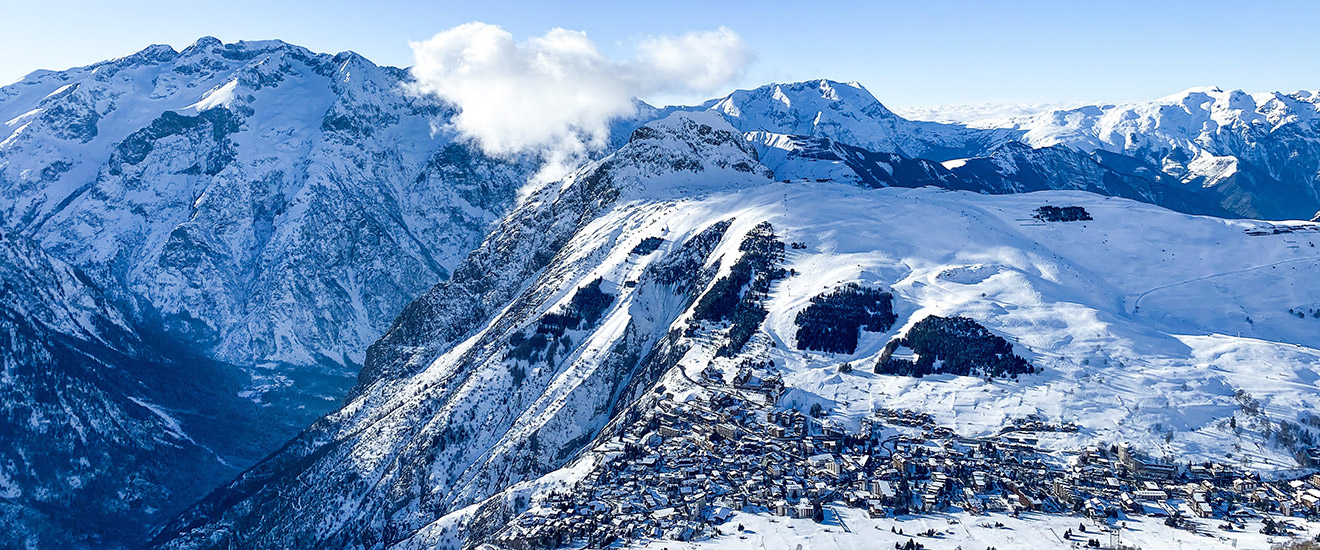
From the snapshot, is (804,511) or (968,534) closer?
(968,534)

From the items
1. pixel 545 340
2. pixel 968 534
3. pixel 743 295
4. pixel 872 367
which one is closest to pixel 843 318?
→ pixel 872 367

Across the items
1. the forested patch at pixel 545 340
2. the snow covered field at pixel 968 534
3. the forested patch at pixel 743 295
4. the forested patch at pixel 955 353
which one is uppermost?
the forested patch at pixel 743 295

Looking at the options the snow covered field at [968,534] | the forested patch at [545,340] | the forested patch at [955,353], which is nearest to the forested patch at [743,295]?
the forested patch at [955,353]

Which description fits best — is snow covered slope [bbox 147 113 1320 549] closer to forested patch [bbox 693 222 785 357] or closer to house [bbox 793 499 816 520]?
forested patch [bbox 693 222 785 357]

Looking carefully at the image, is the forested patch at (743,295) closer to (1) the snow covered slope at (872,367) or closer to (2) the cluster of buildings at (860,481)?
(1) the snow covered slope at (872,367)

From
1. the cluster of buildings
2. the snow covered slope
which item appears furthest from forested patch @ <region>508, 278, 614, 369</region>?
the cluster of buildings

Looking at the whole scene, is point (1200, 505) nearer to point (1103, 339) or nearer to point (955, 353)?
point (955, 353)
